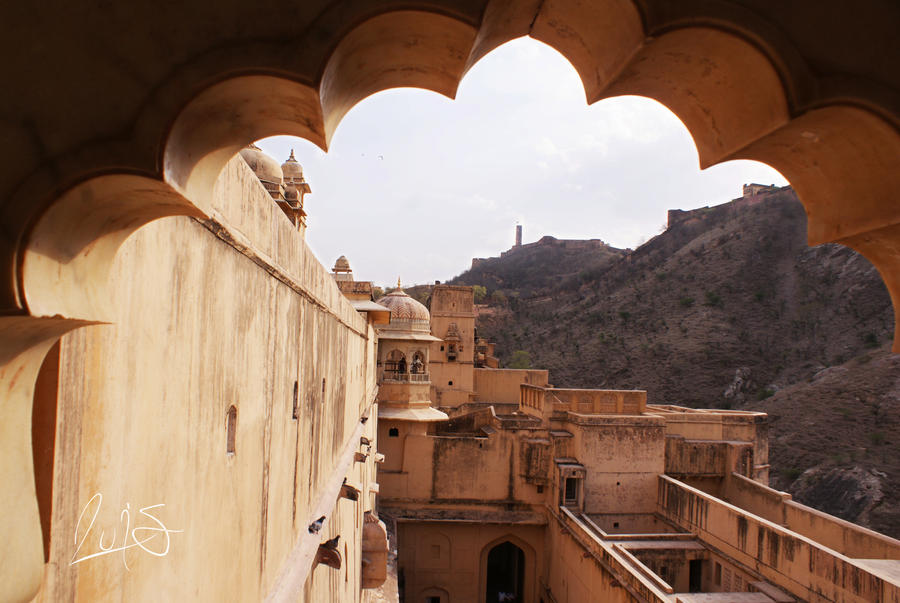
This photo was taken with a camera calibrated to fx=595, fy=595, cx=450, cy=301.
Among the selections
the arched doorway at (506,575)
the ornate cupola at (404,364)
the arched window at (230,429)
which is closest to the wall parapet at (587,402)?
the ornate cupola at (404,364)

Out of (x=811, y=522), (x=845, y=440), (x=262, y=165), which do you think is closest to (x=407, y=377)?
(x=262, y=165)

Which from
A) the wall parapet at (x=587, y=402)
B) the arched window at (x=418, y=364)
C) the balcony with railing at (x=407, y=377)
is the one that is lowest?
the wall parapet at (x=587, y=402)

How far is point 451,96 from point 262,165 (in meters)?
9.37

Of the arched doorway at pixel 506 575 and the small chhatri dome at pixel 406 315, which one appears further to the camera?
the small chhatri dome at pixel 406 315

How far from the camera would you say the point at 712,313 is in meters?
44.7

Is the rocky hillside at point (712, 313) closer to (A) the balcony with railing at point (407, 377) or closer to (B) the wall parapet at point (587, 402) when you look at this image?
(B) the wall parapet at point (587, 402)

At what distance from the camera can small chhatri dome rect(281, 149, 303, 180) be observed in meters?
14.1

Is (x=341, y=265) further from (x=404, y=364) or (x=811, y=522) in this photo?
(x=811, y=522)

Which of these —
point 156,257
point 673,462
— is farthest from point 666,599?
point 156,257

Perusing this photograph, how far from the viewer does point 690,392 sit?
38.3 meters

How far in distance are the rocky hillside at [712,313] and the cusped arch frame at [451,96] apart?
39.1 meters

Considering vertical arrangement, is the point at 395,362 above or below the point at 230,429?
below
